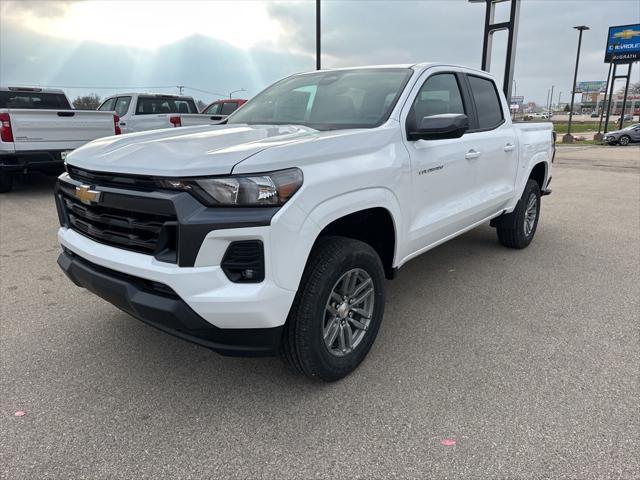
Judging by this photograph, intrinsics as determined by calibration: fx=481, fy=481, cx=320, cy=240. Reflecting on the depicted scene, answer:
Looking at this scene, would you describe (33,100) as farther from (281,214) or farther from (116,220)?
(281,214)

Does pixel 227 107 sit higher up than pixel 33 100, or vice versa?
pixel 33 100

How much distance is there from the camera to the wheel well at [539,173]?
5606 millimetres

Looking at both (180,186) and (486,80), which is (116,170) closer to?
(180,186)

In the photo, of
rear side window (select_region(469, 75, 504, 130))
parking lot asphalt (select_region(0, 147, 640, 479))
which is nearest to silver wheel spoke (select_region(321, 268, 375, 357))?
parking lot asphalt (select_region(0, 147, 640, 479))

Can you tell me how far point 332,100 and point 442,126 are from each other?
955 millimetres

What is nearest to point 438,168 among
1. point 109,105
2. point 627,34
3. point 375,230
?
point 375,230

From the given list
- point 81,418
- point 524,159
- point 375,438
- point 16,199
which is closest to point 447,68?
point 524,159

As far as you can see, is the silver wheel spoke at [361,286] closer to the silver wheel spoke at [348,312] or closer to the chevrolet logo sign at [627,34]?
the silver wheel spoke at [348,312]

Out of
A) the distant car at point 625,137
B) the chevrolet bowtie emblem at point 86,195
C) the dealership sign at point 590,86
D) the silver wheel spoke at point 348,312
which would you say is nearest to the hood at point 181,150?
the chevrolet bowtie emblem at point 86,195

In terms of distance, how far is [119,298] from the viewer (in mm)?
2430

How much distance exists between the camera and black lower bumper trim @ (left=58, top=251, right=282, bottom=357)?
221 centimetres

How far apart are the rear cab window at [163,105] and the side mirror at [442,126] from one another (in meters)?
10.0

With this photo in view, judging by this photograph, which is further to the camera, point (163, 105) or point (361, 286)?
point (163, 105)

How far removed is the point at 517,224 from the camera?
5.22 metres
